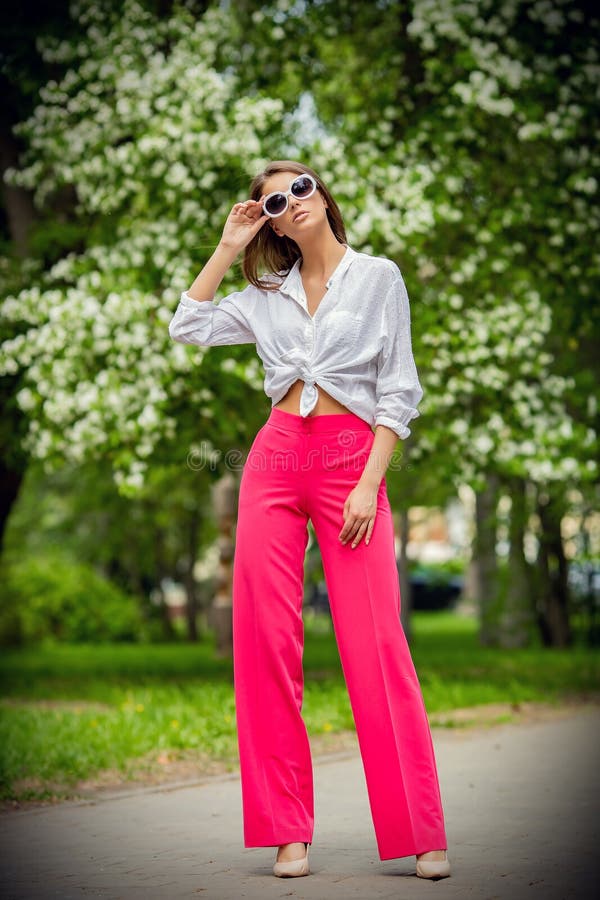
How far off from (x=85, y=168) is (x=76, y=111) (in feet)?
2.10

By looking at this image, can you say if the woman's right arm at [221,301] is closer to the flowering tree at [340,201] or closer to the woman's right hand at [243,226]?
the woman's right hand at [243,226]

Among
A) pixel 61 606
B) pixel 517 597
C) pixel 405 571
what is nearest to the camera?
pixel 405 571

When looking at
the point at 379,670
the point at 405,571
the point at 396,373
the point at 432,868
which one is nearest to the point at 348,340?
the point at 396,373

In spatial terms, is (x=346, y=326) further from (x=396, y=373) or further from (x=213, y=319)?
(x=213, y=319)

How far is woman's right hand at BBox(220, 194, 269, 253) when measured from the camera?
426 centimetres

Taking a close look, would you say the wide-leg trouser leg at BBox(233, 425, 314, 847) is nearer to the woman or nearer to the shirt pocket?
the woman

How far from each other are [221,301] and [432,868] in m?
1.93

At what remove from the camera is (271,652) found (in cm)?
404

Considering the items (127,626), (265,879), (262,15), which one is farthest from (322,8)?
(127,626)

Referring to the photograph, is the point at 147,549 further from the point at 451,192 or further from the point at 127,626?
the point at 451,192

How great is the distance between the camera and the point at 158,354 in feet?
31.6

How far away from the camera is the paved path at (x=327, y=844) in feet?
12.4

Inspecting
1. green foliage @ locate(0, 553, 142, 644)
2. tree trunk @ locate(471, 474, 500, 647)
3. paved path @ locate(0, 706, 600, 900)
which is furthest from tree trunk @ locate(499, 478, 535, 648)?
→ paved path @ locate(0, 706, 600, 900)

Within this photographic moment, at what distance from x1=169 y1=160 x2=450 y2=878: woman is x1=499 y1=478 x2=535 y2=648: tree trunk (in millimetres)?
11671
